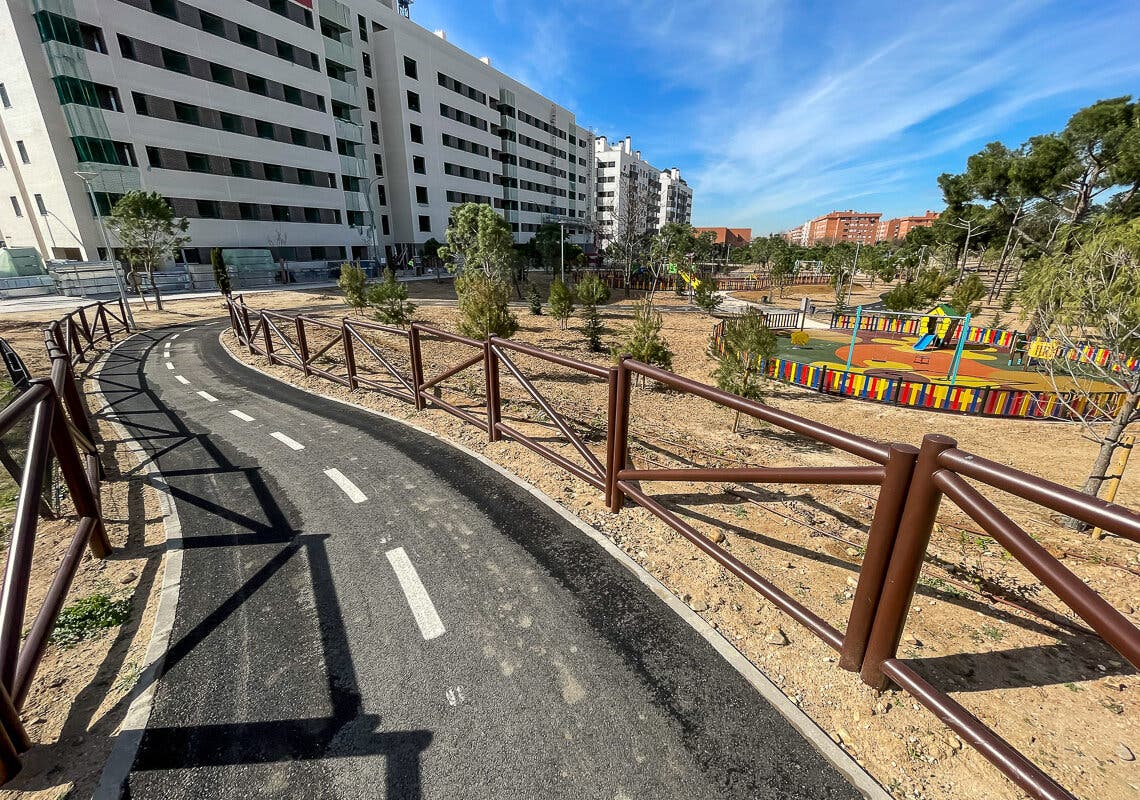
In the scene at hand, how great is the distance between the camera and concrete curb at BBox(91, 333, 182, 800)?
7.09 ft

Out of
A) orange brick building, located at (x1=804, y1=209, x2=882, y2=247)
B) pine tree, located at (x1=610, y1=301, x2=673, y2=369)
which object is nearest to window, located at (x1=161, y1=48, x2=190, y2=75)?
pine tree, located at (x1=610, y1=301, x2=673, y2=369)

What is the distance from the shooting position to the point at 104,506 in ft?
14.6

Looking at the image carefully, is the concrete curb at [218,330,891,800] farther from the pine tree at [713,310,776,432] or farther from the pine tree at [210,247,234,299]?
the pine tree at [210,247,234,299]

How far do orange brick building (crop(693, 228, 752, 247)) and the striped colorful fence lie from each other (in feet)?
351

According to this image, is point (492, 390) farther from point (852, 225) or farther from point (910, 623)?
point (852, 225)

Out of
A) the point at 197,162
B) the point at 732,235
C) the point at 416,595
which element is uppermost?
the point at 732,235

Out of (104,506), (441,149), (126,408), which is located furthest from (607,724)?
(441,149)

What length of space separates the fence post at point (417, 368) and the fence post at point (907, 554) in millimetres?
6008

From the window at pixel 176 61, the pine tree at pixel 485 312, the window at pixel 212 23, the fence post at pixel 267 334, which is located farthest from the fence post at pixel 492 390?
the window at pixel 212 23

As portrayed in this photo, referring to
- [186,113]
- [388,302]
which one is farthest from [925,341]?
[186,113]

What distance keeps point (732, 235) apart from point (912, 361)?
467 ft

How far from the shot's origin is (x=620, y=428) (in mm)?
4098

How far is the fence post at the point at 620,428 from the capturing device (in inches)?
155

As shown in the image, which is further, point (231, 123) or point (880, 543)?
point (231, 123)
